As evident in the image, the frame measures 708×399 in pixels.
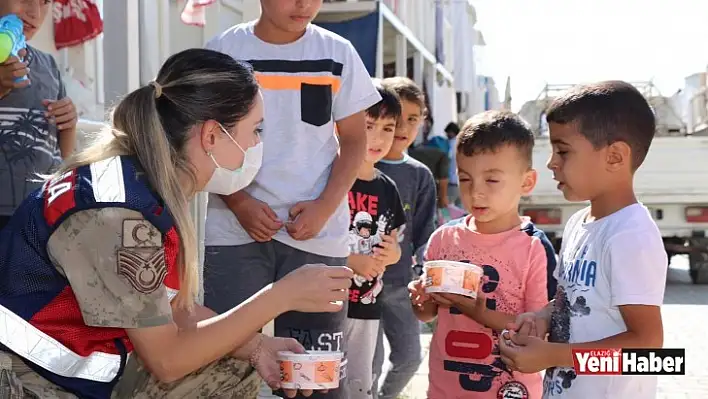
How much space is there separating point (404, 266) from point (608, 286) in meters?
2.18

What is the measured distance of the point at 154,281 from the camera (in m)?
2.29

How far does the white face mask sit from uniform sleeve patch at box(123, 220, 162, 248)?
0.42 m

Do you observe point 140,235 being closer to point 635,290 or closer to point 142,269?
point 142,269

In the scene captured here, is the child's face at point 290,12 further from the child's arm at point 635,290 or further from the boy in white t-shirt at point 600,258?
the child's arm at point 635,290

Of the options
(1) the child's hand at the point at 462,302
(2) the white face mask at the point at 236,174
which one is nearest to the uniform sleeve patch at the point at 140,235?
(2) the white face mask at the point at 236,174

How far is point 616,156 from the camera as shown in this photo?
8.82 ft

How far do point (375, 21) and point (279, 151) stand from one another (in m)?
7.27

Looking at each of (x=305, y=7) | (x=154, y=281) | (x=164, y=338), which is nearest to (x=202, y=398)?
(x=164, y=338)

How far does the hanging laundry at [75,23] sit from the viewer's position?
4.68m

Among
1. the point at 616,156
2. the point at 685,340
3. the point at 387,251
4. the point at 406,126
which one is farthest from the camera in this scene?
the point at 685,340

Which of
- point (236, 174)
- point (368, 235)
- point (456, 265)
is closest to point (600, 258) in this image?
point (456, 265)

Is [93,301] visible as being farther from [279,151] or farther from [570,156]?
[570,156]

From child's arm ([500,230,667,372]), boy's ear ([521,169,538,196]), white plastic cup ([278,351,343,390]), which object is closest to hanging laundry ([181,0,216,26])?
boy's ear ([521,169,538,196])

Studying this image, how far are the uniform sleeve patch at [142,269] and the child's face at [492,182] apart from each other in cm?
137
